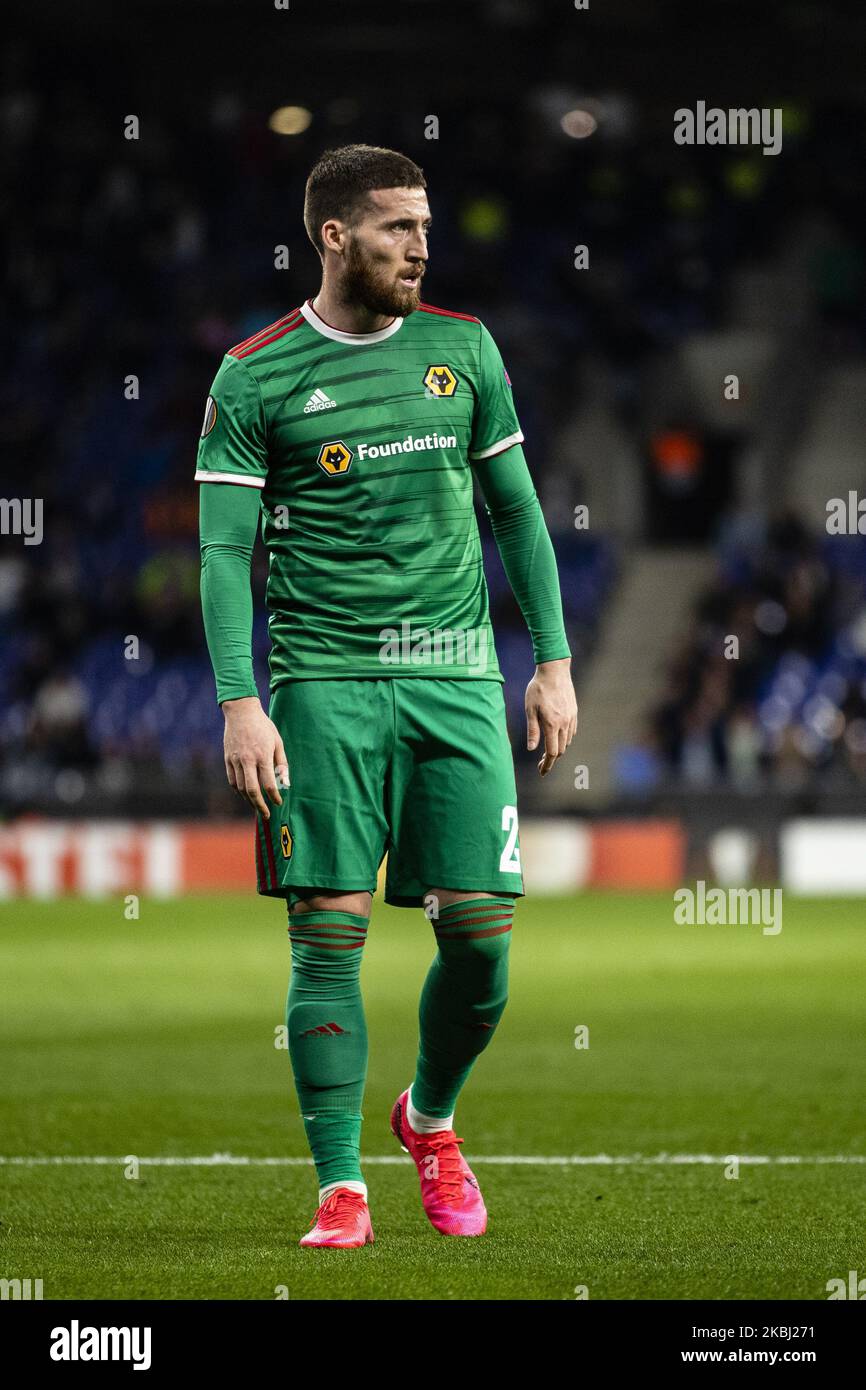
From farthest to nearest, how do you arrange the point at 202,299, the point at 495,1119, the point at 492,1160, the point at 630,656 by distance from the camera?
the point at 202,299 → the point at 630,656 → the point at 495,1119 → the point at 492,1160

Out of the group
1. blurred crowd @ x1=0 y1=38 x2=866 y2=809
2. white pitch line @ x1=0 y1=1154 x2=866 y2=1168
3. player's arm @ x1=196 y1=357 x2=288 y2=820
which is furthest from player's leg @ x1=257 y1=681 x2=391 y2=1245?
blurred crowd @ x1=0 y1=38 x2=866 y2=809

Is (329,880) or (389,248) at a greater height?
(389,248)

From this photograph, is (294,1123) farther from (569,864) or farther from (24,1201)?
(569,864)

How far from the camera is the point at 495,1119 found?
7055 mm

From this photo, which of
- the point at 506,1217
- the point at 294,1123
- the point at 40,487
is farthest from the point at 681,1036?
the point at 40,487

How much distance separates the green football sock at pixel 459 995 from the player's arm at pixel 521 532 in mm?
375

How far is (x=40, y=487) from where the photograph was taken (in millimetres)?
23812

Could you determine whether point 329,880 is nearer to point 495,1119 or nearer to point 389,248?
point 389,248

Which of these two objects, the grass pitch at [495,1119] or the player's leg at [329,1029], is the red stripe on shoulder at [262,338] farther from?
the grass pitch at [495,1119]

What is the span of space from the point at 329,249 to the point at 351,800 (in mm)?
1249

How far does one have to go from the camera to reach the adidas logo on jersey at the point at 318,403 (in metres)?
4.80

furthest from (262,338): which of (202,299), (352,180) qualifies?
(202,299)

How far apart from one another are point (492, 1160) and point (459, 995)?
1335mm

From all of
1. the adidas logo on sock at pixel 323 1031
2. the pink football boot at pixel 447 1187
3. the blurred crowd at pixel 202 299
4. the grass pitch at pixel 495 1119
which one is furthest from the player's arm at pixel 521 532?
the blurred crowd at pixel 202 299
